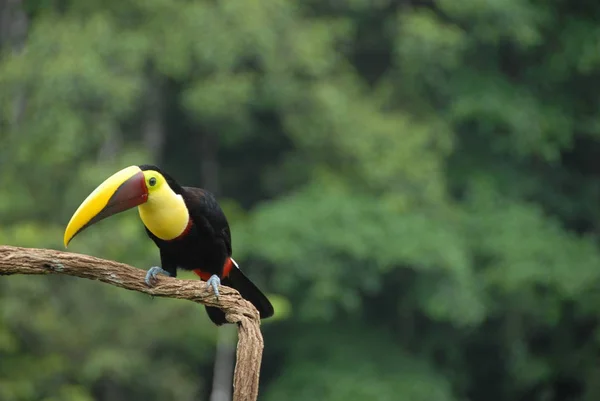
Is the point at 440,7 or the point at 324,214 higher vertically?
the point at 440,7

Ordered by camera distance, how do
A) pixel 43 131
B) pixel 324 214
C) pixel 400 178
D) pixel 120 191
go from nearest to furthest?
pixel 120 191 → pixel 43 131 → pixel 324 214 → pixel 400 178

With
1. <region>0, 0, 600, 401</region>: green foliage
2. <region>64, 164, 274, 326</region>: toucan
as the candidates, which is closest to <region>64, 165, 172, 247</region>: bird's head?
<region>64, 164, 274, 326</region>: toucan

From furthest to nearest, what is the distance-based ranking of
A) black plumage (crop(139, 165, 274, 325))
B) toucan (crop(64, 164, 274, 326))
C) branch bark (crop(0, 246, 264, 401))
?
black plumage (crop(139, 165, 274, 325)), toucan (crop(64, 164, 274, 326)), branch bark (crop(0, 246, 264, 401))

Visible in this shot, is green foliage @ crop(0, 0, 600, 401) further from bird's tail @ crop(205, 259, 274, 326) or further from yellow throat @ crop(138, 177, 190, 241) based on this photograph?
yellow throat @ crop(138, 177, 190, 241)

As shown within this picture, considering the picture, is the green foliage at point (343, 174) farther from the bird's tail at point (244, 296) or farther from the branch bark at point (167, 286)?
the branch bark at point (167, 286)

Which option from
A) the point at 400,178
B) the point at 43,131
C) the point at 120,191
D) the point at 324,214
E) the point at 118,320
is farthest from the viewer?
the point at 400,178

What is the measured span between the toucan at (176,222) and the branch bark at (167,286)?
4cm

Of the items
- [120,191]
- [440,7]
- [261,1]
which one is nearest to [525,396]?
[440,7]

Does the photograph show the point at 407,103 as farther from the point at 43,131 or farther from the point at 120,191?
the point at 120,191

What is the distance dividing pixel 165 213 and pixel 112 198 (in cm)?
32

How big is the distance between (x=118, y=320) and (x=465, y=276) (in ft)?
16.4

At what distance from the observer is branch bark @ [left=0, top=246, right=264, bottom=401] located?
3.82 m

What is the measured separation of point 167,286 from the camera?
4.12m

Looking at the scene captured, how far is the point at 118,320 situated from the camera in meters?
11.7
